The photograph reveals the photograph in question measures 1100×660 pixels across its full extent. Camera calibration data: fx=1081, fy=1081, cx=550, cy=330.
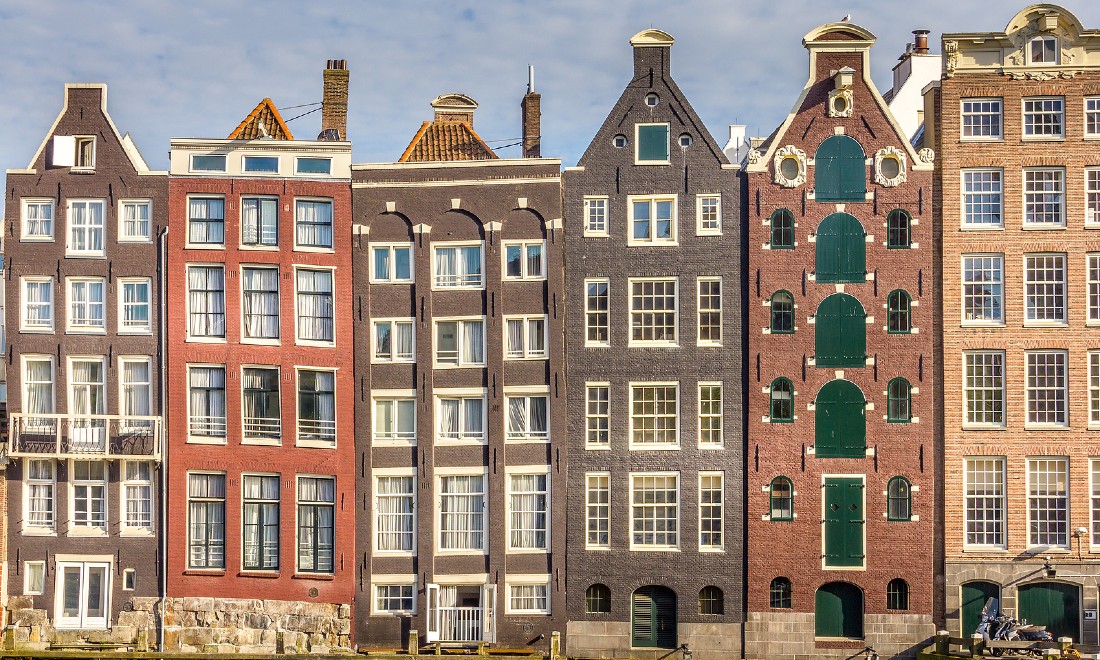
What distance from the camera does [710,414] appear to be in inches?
1291

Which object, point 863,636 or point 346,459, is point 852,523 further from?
point 346,459

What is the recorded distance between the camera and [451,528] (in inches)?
1304

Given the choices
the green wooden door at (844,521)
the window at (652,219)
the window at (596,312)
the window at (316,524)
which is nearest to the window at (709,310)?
the window at (652,219)

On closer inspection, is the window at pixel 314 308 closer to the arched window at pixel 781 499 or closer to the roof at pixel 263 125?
the roof at pixel 263 125

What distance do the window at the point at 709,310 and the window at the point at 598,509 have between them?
520 centimetres

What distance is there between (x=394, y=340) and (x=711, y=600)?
40.9ft

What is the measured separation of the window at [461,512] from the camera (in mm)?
33094

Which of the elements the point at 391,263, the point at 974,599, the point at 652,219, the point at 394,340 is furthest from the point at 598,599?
the point at 391,263

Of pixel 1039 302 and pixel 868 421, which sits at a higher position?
pixel 1039 302

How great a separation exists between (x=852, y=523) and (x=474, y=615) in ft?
38.3

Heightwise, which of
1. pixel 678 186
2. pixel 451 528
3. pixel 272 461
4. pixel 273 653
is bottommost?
pixel 273 653

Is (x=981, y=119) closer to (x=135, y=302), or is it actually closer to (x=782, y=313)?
(x=782, y=313)

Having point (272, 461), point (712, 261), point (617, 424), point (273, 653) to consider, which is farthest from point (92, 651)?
point (712, 261)

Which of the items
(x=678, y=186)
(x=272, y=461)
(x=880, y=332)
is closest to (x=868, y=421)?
(x=880, y=332)
